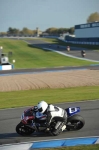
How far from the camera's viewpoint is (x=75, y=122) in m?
11.7

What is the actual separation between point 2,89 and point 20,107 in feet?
23.1

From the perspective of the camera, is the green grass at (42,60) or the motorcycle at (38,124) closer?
the motorcycle at (38,124)

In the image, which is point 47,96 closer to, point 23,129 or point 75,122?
point 75,122

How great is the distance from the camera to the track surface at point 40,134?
11273 mm

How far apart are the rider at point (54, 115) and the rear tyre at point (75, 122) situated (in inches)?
12.9

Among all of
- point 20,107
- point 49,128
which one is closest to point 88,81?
point 20,107

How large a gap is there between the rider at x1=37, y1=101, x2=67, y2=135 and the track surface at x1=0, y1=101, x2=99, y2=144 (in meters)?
0.34

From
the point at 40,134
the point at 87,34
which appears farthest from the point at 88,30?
the point at 40,134

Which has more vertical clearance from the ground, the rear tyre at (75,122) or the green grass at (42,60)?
the rear tyre at (75,122)

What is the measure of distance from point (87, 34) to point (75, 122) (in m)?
72.5

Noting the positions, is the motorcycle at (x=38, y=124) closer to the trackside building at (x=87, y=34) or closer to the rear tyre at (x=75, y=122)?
the rear tyre at (x=75, y=122)

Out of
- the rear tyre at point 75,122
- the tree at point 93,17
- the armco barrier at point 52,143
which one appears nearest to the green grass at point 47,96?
the rear tyre at point 75,122

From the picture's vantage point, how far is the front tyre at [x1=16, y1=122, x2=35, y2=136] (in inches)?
449

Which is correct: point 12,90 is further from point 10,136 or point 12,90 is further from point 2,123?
point 10,136
